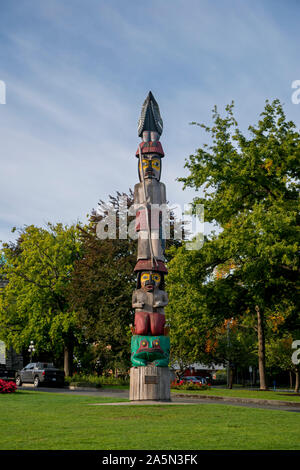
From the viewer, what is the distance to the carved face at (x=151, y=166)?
21.8 m

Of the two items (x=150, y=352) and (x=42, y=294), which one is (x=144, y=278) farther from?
(x=42, y=294)

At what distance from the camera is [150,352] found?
63.5ft

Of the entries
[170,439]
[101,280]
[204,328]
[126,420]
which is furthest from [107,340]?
[170,439]

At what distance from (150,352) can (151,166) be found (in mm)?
7601

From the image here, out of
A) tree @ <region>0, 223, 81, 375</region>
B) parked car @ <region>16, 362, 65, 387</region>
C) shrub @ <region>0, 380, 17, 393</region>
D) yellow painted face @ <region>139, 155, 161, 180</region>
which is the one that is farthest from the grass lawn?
tree @ <region>0, 223, 81, 375</region>

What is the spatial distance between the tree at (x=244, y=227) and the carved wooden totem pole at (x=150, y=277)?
4.34 metres

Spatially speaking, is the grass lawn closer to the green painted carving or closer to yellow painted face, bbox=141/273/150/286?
the green painted carving

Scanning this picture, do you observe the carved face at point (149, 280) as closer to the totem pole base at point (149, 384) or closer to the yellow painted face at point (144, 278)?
the yellow painted face at point (144, 278)

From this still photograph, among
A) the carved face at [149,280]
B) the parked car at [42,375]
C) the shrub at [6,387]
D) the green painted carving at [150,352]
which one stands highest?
the carved face at [149,280]

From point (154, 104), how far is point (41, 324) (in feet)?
90.5

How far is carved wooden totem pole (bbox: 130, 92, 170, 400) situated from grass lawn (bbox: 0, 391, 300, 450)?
3886mm

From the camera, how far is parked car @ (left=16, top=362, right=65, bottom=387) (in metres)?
36.5

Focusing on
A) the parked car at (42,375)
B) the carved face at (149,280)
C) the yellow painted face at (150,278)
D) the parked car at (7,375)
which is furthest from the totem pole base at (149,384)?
the parked car at (42,375)

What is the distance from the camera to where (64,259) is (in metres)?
47.6
